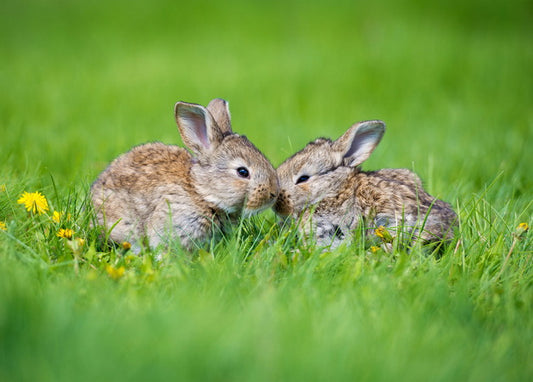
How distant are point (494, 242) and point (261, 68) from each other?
8.98 meters

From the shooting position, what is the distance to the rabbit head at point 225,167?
15.0ft

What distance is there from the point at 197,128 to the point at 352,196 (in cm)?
143

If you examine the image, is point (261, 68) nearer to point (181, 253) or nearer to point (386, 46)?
point (386, 46)

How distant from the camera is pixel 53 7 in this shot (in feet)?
62.8

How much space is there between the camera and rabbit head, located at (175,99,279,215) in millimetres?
4562

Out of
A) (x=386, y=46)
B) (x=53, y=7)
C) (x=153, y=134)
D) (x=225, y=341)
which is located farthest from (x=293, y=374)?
(x=53, y=7)

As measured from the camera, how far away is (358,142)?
535cm

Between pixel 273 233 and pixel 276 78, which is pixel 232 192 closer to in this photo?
pixel 273 233

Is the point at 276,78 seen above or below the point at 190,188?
above

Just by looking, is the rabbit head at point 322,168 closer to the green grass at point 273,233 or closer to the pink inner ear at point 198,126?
the green grass at point 273,233

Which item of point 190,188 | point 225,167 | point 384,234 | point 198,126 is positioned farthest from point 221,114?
point 384,234

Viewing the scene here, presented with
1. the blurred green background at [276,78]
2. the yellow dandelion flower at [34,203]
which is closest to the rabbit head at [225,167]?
the yellow dandelion flower at [34,203]

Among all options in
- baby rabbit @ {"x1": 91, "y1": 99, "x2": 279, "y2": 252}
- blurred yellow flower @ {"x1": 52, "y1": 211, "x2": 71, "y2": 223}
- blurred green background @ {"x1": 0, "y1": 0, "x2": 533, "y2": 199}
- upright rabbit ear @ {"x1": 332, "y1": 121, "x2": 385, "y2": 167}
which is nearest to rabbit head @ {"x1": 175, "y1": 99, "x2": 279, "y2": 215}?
baby rabbit @ {"x1": 91, "y1": 99, "x2": 279, "y2": 252}

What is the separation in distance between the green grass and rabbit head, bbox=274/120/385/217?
41 cm
